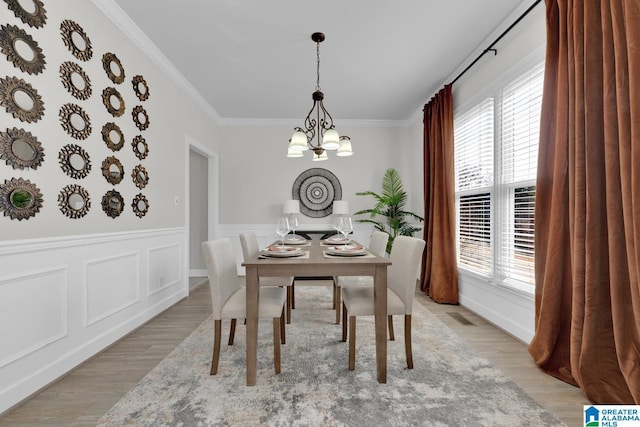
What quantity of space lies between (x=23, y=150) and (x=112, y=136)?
807 mm

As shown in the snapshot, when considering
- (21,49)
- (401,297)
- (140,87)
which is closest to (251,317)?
(401,297)

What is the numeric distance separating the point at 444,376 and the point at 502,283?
1238 millimetres

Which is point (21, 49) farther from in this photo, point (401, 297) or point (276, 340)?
point (401, 297)

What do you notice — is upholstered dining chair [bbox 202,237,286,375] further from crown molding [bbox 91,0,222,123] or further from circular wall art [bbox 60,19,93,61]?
crown molding [bbox 91,0,222,123]

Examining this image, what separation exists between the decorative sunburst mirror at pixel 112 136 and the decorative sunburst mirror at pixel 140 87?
1.64ft

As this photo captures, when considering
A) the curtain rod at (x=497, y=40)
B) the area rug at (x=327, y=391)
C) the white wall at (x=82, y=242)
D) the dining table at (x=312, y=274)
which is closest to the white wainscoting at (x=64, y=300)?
the white wall at (x=82, y=242)

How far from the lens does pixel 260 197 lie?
520 cm

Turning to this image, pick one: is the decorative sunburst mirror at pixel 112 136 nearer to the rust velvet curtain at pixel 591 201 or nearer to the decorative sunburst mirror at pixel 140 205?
the decorative sunburst mirror at pixel 140 205

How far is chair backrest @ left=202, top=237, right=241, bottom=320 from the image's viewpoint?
1.90 metres

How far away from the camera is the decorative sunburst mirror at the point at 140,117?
2.79 m

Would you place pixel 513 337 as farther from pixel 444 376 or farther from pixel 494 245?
pixel 444 376

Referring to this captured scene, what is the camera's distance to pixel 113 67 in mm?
2504

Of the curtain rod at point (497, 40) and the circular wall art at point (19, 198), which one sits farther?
the curtain rod at point (497, 40)

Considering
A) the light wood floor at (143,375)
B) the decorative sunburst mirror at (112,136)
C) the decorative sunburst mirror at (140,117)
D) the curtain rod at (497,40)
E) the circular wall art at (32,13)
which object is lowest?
the light wood floor at (143,375)
